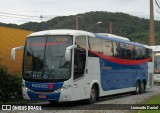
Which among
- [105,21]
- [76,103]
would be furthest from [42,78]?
[105,21]

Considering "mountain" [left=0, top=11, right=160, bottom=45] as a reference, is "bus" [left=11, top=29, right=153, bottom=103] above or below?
below

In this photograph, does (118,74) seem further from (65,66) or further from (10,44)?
(10,44)

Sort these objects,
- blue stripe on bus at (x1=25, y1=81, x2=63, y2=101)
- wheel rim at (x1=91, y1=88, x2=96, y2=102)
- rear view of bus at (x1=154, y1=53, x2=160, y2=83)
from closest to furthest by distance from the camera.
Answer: blue stripe on bus at (x1=25, y1=81, x2=63, y2=101) < wheel rim at (x1=91, y1=88, x2=96, y2=102) < rear view of bus at (x1=154, y1=53, x2=160, y2=83)

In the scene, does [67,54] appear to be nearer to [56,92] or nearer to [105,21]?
[56,92]

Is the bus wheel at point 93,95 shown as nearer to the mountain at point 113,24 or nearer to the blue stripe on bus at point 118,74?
the blue stripe on bus at point 118,74

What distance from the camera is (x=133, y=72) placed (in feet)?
80.5

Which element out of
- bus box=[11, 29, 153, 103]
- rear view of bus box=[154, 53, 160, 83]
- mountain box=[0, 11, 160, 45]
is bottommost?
rear view of bus box=[154, 53, 160, 83]

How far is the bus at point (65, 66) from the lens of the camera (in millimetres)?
16062

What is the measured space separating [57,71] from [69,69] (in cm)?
50

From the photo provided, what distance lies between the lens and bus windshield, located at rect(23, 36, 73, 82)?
16.1m

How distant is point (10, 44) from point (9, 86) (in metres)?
8.22

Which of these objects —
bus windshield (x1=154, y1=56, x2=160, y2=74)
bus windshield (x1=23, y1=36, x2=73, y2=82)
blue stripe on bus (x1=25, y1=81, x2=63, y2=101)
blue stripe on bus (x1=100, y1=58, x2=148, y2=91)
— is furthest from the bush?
bus windshield (x1=154, y1=56, x2=160, y2=74)

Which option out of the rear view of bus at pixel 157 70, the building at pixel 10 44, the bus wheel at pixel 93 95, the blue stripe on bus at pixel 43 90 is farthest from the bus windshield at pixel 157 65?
the blue stripe on bus at pixel 43 90

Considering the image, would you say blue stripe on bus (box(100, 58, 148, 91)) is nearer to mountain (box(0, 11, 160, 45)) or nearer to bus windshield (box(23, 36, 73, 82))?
bus windshield (box(23, 36, 73, 82))
